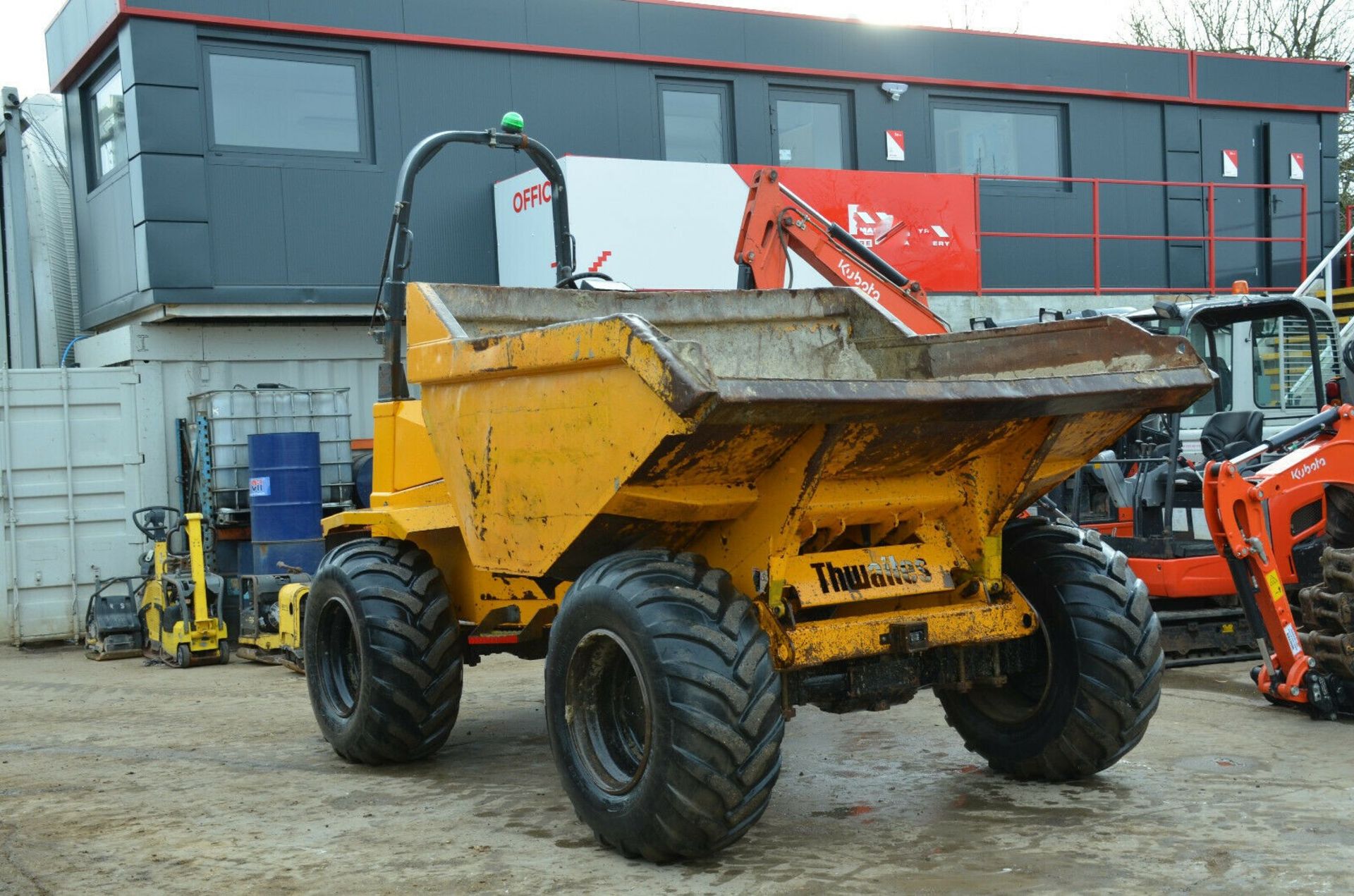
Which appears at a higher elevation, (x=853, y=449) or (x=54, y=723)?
(x=853, y=449)

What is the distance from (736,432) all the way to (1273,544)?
3893mm

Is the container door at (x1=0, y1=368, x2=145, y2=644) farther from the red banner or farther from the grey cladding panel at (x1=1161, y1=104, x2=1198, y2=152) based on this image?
the grey cladding panel at (x1=1161, y1=104, x2=1198, y2=152)

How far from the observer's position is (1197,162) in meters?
17.0

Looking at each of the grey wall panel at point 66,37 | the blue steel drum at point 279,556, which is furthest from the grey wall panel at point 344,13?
the blue steel drum at point 279,556

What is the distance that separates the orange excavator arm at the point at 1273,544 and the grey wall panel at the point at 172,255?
8.43 metres

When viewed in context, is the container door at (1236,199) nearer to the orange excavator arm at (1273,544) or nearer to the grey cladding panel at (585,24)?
the grey cladding panel at (585,24)

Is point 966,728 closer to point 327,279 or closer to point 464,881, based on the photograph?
point 464,881

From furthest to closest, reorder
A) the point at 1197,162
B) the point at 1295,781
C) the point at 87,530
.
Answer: the point at 1197,162 < the point at 87,530 < the point at 1295,781

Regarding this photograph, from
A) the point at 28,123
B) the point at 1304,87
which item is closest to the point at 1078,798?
the point at 28,123

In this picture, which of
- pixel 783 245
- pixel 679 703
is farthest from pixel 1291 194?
pixel 679 703

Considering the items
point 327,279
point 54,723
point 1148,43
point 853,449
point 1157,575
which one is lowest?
point 54,723

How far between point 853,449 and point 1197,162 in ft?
45.9

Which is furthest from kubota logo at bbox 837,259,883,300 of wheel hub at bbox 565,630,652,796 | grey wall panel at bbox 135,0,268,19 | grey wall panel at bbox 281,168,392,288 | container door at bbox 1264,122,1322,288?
container door at bbox 1264,122,1322,288

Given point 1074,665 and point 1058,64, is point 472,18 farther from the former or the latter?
point 1074,665
